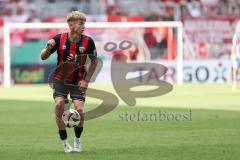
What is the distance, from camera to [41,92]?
90.5 ft

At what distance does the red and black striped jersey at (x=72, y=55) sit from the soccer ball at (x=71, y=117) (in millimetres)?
498

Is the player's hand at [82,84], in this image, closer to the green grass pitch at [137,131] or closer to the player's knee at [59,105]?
the player's knee at [59,105]

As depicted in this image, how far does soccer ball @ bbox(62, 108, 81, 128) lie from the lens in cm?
1133

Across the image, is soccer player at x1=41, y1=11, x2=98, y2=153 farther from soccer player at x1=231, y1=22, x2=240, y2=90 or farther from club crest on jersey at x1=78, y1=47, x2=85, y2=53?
soccer player at x1=231, y1=22, x2=240, y2=90

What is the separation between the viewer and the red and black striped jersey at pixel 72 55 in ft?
38.0

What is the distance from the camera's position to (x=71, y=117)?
446 inches

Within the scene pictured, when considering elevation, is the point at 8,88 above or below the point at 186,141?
below

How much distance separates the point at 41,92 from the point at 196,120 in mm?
11369

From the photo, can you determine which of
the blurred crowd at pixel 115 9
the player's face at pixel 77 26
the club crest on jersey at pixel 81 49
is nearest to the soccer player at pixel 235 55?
the blurred crowd at pixel 115 9

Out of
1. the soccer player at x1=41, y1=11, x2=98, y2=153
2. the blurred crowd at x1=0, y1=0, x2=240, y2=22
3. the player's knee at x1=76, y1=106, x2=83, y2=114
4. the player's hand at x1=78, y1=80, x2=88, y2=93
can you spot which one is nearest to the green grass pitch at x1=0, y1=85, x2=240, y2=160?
the soccer player at x1=41, y1=11, x2=98, y2=153

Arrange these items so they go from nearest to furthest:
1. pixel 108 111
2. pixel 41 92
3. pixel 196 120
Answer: pixel 196 120, pixel 108 111, pixel 41 92

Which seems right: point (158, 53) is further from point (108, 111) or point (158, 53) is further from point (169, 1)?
point (108, 111)

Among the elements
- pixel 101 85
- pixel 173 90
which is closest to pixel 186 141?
pixel 173 90

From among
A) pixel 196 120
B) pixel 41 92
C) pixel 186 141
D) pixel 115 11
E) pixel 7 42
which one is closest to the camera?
pixel 186 141
